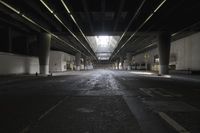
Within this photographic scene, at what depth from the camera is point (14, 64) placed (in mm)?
42656

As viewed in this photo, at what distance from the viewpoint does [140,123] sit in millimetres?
7336

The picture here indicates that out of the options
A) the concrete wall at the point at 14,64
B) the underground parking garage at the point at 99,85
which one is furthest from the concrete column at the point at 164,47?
the concrete wall at the point at 14,64

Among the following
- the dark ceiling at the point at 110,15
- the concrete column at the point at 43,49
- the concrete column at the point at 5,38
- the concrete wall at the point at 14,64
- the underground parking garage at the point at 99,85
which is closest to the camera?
the underground parking garage at the point at 99,85

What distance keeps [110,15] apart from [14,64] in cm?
1785

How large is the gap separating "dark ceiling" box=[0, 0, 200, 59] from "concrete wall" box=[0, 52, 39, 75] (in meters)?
5.33

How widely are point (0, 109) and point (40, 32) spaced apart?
35572mm

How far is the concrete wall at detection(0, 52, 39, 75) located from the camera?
38844mm

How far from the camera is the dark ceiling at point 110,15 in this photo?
87.0 ft

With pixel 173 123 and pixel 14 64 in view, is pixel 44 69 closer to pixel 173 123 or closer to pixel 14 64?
pixel 14 64

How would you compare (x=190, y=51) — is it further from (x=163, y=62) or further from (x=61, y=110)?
(x=61, y=110)

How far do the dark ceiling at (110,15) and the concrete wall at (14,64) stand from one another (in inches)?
210

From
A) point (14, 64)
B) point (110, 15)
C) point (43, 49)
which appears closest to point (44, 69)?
point (43, 49)

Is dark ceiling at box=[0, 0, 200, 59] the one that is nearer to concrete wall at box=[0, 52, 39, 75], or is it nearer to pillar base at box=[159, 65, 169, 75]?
concrete wall at box=[0, 52, 39, 75]

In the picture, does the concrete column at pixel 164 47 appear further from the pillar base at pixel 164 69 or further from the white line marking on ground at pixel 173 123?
the white line marking on ground at pixel 173 123
